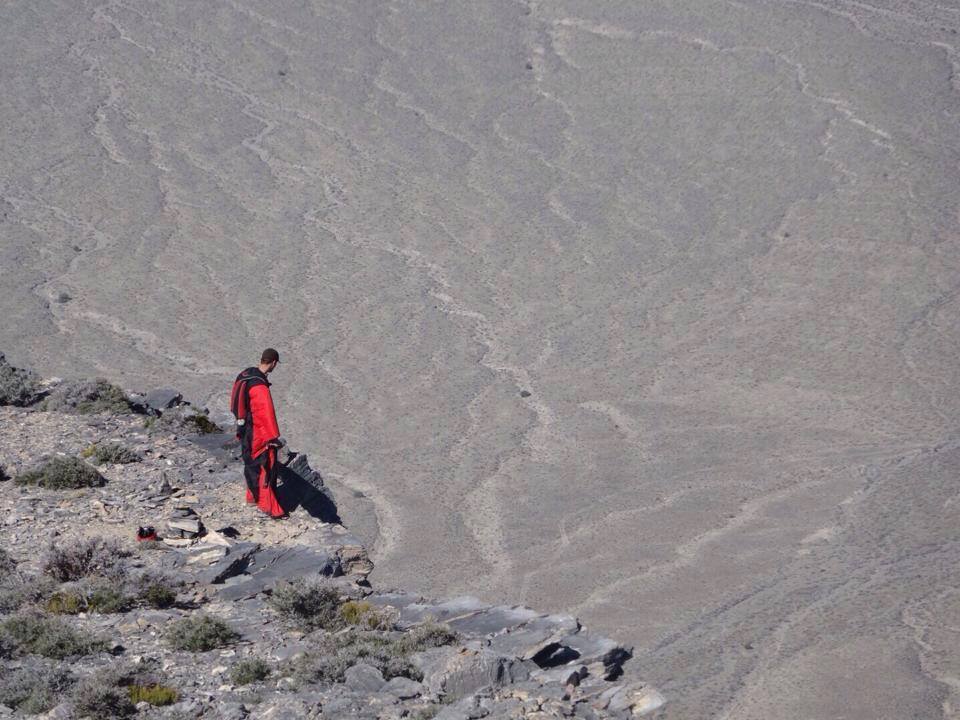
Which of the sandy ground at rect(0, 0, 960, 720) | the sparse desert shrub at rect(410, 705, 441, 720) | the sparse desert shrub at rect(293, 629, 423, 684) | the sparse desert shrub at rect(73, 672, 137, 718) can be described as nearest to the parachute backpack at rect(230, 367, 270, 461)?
the sparse desert shrub at rect(293, 629, 423, 684)

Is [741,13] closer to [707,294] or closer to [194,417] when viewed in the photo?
[707,294]

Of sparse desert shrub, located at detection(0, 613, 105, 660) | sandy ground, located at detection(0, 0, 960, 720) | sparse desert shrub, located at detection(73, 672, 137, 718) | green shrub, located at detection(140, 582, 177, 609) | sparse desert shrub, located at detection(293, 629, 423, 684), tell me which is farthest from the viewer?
sandy ground, located at detection(0, 0, 960, 720)

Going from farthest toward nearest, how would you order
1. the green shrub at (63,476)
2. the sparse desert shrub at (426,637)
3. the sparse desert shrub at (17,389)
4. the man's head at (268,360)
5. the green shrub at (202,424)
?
the sparse desert shrub at (17,389), the green shrub at (202,424), the green shrub at (63,476), the man's head at (268,360), the sparse desert shrub at (426,637)

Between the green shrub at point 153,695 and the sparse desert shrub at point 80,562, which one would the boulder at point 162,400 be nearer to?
the sparse desert shrub at point 80,562

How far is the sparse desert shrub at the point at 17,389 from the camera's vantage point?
11766 millimetres

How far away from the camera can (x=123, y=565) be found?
8.40 meters

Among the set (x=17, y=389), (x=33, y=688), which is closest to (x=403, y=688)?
(x=33, y=688)

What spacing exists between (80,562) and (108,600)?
22.8 inches

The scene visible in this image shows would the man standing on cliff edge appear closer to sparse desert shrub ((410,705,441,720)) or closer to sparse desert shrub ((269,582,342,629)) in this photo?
sparse desert shrub ((269,582,342,629))

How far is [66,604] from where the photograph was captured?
7672 millimetres

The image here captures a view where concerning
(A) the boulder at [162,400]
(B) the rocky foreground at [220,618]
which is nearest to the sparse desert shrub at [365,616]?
(B) the rocky foreground at [220,618]

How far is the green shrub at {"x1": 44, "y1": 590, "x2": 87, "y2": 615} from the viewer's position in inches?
301

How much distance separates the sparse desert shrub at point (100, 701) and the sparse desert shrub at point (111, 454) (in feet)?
13.2

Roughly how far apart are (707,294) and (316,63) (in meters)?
10.6
